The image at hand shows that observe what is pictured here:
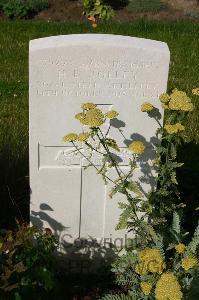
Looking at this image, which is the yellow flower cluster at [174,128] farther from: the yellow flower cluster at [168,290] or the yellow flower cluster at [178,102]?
the yellow flower cluster at [168,290]

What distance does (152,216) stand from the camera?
3426mm

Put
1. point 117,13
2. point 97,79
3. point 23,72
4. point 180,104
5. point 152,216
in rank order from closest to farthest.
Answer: point 180,104
point 97,79
point 152,216
point 23,72
point 117,13

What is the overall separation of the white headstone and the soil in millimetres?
6277

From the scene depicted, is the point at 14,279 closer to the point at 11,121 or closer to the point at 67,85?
the point at 67,85

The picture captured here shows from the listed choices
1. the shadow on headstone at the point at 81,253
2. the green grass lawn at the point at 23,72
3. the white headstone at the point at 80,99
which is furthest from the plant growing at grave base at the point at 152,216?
the green grass lawn at the point at 23,72

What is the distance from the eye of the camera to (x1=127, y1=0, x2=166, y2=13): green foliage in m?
10.0

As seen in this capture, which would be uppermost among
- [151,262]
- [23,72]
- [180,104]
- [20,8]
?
[180,104]

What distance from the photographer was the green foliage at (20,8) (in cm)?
952

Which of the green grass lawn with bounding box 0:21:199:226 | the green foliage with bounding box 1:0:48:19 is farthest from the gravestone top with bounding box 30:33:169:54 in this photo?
the green foliage with bounding box 1:0:48:19

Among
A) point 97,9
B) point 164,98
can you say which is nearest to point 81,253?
point 164,98

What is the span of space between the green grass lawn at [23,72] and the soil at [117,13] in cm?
84

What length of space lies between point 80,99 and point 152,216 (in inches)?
32.8

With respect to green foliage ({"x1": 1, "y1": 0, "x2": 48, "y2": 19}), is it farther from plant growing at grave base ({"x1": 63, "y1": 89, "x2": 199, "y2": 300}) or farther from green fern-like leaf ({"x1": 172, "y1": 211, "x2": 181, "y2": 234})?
green fern-like leaf ({"x1": 172, "y1": 211, "x2": 181, "y2": 234})

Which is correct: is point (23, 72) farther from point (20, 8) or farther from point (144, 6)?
point (144, 6)
